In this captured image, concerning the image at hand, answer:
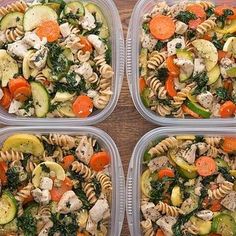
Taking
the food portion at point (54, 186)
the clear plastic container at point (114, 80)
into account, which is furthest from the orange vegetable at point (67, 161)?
the clear plastic container at point (114, 80)

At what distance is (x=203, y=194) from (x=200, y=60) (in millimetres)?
529

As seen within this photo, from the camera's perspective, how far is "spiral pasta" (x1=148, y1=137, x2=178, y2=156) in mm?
2600

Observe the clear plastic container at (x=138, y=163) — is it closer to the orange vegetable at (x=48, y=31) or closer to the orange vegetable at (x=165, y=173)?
the orange vegetable at (x=165, y=173)

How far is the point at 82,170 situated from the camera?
2600mm

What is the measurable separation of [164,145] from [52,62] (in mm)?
548

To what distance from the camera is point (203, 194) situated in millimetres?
2588

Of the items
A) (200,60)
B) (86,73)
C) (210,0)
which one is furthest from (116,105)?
(210,0)

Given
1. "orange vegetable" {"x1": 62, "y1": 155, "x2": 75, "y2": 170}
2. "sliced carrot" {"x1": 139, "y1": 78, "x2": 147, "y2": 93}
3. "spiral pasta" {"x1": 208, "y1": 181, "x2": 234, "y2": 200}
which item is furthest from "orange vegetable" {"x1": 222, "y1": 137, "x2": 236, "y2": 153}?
"orange vegetable" {"x1": 62, "y1": 155, "x2": 75, "y2": 170}

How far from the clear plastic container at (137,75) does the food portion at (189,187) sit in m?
0.06

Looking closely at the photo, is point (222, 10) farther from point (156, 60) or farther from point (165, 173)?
point (165, 173)

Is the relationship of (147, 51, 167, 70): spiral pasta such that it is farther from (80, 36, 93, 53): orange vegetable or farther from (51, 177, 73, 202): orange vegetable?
(51, 177, 73, 202): orange vegetable

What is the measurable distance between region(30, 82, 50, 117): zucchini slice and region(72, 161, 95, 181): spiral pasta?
232 mm

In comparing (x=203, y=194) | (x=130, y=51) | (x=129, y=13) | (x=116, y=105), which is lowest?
(x=203, y=194)

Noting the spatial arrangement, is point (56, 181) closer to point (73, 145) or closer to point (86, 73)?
point (73, 145)
